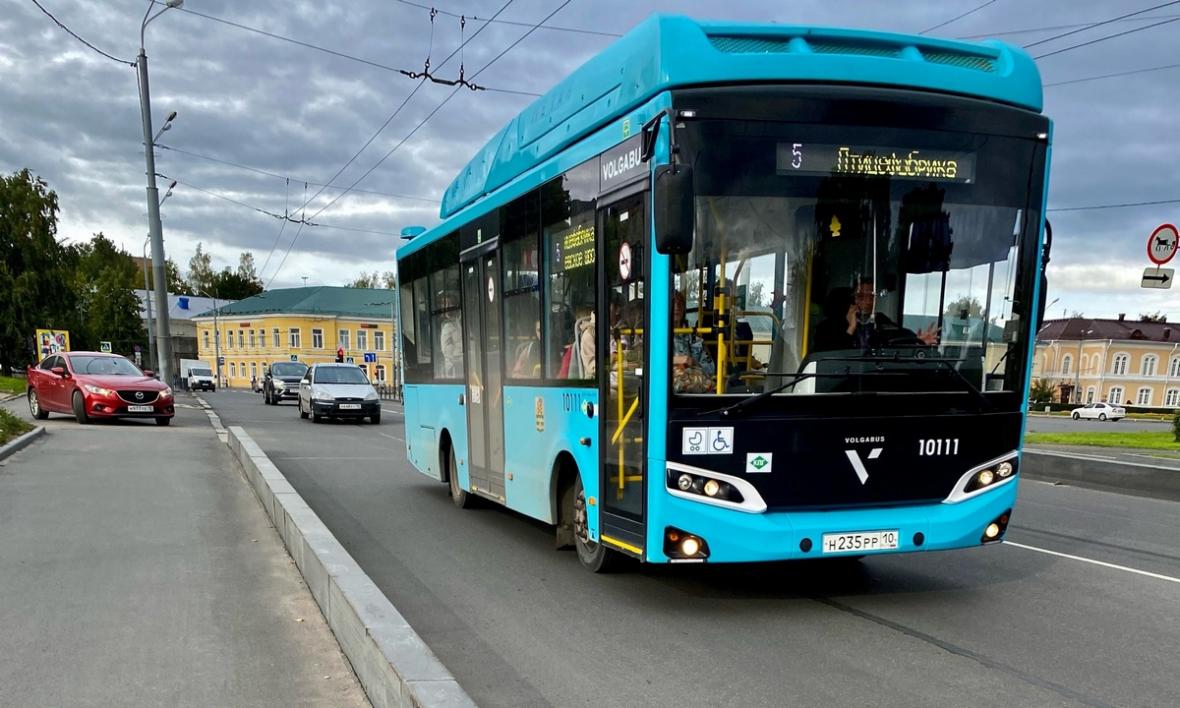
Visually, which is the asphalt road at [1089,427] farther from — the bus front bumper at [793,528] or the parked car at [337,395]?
the bus front bumper at [793,528]

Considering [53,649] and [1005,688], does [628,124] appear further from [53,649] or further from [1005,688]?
[53,649]

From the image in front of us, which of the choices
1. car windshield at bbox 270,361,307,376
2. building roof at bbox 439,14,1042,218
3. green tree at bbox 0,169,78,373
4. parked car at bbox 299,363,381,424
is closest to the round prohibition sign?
building roof at bbox 439,14,1042,218

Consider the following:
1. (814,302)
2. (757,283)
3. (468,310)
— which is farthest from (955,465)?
(468,310)

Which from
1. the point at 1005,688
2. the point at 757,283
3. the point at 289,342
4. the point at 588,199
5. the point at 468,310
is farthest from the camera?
the point at 289,342

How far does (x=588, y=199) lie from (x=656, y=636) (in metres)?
2.96

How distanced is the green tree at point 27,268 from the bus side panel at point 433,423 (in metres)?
50.9

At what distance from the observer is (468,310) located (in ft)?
28.4

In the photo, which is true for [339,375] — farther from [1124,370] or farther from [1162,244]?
[1124,370]

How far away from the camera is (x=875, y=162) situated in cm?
509

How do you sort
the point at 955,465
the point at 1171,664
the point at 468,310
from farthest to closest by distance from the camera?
the point at 468,310, the point at 955,465, the point at 1171,664

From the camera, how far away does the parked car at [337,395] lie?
2428 centimetres

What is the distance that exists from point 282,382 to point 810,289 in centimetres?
3228

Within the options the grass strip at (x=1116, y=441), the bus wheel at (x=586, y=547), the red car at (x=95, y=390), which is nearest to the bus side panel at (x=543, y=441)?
the bus wheel at (x=586, y=547)

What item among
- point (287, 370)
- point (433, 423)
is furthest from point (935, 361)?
point (287, 370)
